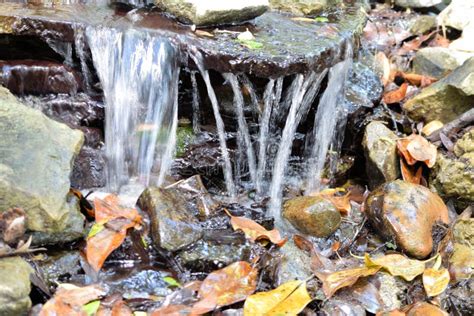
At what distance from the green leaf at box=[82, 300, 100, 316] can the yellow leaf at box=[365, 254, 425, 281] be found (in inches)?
60.8

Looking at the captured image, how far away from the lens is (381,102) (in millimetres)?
5172

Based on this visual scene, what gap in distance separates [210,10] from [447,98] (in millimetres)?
2214

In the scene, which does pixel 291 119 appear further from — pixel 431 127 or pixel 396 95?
pixel 396 95

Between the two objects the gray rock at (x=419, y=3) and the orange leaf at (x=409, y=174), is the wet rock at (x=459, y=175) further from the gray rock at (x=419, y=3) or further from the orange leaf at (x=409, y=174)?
the gray rock at (x=419, y=3)

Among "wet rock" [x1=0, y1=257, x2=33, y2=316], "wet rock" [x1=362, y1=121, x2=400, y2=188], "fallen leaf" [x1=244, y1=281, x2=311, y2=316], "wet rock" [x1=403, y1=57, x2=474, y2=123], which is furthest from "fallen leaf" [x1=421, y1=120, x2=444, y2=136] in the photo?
"wet rock" [x1=0, y1=257, x2=33, y2=316]

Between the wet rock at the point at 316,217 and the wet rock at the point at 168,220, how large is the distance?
782mm

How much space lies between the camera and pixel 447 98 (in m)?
4.86

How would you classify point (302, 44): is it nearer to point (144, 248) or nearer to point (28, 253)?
point (144, 248)

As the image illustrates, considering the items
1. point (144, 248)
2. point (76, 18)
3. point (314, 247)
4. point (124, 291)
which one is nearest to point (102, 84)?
point (76, 18)

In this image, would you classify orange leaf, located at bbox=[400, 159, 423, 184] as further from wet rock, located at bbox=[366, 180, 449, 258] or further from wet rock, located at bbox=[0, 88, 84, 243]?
wet rock, located at bbox=[0, 88, 84, 243]

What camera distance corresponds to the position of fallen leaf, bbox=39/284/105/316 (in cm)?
265

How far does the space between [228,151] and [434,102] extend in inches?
75.9

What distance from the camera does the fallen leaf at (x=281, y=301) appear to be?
2881 mm

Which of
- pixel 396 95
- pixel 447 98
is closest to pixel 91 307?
pixel 447 98
